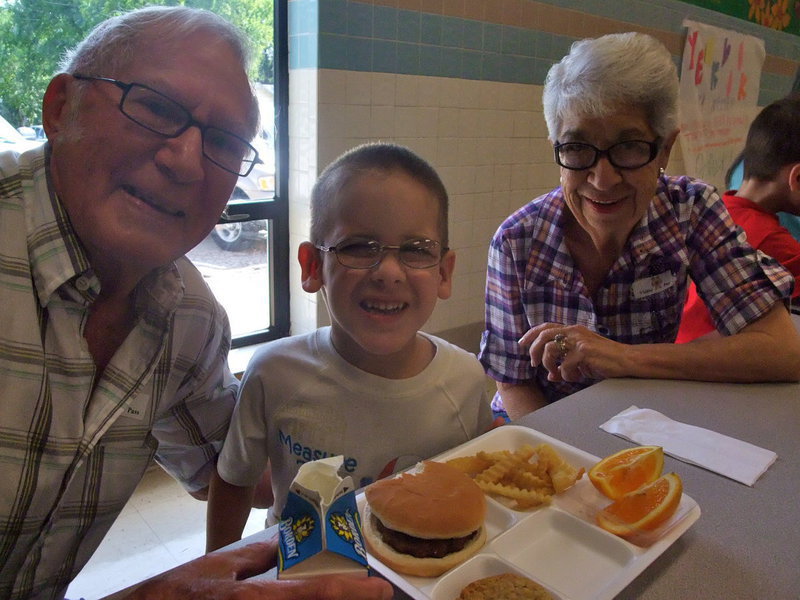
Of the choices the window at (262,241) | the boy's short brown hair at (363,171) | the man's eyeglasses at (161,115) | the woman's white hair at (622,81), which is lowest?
the window at (262,241)

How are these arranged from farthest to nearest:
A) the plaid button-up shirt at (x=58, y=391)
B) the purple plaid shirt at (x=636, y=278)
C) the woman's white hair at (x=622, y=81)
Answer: the purple plaid shirt at (x=636, y=278), the woman's white hair at (x=622, y=81), the plaid button-up shirt at (x=58, y=391)

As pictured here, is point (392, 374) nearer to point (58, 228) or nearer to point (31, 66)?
point (58, 228)

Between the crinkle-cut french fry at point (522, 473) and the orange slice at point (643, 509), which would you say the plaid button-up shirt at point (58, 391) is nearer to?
the crinkle-cut french fry at point (522, 473)

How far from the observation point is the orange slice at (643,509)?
0.91 metres

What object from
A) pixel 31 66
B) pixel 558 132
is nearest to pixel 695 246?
pixel 558 132

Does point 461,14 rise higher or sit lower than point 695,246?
higher

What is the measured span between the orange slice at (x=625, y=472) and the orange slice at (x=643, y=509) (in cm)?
2

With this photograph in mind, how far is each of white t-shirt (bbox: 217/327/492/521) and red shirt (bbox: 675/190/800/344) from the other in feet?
3.71

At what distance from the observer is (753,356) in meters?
1.53

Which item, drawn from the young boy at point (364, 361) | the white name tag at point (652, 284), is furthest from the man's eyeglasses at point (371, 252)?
the white name tag at point (652, 284)

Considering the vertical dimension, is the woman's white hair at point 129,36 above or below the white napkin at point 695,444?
above

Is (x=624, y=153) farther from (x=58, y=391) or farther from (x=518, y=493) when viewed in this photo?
(x=58, y=391)

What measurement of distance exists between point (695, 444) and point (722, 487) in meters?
0.14

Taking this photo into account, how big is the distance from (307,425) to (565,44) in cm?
344
